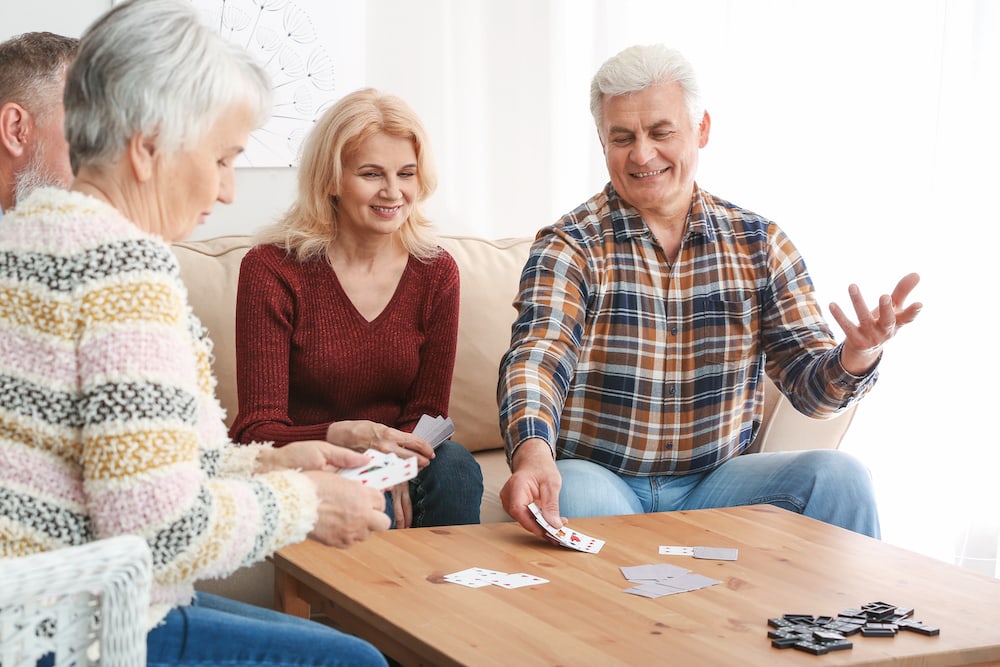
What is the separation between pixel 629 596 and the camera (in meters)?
1.64

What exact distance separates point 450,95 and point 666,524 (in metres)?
2.09

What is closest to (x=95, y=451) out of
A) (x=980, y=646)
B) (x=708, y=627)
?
(x=708, y=627)

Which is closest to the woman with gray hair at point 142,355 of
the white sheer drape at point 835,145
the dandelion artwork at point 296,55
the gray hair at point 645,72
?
the gray hair at point 645,72

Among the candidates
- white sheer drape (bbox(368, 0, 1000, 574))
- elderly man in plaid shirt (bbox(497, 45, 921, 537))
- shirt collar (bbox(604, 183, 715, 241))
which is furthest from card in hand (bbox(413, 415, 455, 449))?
white sheer drape (bbox(368, 0, 1000, 574))

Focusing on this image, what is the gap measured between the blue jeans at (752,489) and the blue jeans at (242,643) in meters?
0.88

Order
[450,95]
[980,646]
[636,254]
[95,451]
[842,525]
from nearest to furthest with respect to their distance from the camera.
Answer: [95,451] < [980,646] < [842,525] < [636,254] < [450,95]

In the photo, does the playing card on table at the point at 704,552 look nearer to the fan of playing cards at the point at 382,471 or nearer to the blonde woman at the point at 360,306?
the fan of playing cards at the point at 382,471

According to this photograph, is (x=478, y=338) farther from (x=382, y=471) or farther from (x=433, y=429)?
(x=382, y=471)

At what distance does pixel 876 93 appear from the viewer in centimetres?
359

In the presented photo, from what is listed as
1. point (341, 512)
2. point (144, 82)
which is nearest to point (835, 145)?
point (341, 512)

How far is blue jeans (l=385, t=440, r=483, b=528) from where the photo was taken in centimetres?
248

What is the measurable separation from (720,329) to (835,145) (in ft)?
4.82

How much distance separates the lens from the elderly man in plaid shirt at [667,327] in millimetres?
2367

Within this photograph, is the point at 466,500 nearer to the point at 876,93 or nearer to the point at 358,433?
the point at 358,433
